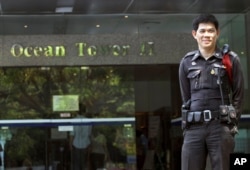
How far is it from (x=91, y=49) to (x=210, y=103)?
306 inches

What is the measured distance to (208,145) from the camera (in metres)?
5.05

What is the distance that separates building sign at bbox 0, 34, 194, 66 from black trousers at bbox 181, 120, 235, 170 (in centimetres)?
766

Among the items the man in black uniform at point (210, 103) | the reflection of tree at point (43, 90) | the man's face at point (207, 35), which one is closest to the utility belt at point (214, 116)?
the man in black uniform at point (210, 103)

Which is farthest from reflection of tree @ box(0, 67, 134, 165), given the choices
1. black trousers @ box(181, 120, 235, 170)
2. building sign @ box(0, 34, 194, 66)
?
black trousers @ box(181, 120, 235, 170)

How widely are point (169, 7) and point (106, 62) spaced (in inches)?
72.4

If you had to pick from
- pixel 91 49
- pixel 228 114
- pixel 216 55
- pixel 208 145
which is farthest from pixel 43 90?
pixel 228 114

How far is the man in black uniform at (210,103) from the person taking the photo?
5.00 metres

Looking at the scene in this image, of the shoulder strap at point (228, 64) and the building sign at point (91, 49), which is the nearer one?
the shoulder strap at point (228, 64)

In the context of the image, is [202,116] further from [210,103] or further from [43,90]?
[43,90]

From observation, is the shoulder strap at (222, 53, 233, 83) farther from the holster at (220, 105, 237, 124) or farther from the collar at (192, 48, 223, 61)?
the holster at (220, 105, 237, 124)

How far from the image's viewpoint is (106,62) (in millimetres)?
12672

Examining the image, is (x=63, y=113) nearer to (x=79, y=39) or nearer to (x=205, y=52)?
(x=79, y=39)

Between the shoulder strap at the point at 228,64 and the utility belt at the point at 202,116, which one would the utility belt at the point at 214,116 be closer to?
the utility belt at the point at 202,116

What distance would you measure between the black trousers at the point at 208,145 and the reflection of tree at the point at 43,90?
7.90 m
